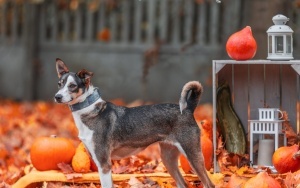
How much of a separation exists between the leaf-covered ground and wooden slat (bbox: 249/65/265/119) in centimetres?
48

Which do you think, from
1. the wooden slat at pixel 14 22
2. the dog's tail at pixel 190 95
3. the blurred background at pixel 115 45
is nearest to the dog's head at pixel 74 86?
the dog's tail at pixel 190 95

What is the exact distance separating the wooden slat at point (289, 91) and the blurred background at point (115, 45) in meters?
6.24

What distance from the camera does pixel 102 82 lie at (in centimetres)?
1364

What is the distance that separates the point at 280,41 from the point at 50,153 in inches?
76.2

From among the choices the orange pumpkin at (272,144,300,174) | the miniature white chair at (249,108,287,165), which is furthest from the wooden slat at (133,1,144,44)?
the orange pumpkin at (272,144,300,174)

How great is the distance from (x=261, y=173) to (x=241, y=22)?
193 inches

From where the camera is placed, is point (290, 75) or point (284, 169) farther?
point (290, 75)

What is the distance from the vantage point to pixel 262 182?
542 centimetres

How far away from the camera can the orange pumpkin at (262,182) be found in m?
5.41

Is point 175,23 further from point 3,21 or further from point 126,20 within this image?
point 3,21

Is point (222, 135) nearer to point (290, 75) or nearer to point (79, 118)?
point (290, 75)

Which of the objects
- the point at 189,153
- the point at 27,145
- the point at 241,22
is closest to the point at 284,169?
the point at 189,153

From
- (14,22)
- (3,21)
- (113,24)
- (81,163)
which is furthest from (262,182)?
(3,21)

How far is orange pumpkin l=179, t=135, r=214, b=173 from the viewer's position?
6102 millimetres
